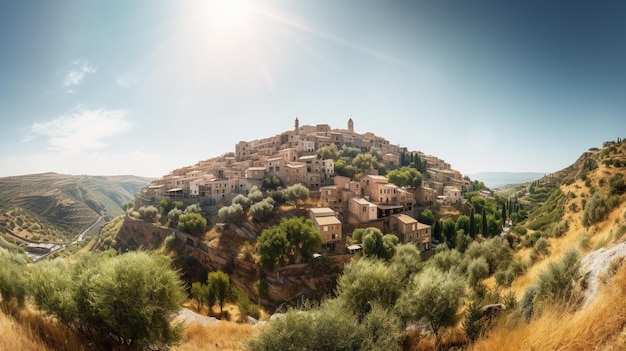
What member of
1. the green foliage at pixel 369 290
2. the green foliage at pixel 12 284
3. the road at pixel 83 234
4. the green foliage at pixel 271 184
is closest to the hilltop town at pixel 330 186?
the green foliage at pixel 271 184

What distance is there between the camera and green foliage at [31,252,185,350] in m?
9.27

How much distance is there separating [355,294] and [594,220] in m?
14.7

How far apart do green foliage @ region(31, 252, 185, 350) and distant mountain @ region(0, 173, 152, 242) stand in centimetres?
11509

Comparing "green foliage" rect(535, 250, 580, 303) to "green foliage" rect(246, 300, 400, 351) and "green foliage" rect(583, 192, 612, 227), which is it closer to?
"green foliage" rect(246, 300, 400, 351)

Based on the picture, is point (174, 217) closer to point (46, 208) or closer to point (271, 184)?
point (271, 184)

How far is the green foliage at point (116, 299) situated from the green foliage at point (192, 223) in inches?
1206

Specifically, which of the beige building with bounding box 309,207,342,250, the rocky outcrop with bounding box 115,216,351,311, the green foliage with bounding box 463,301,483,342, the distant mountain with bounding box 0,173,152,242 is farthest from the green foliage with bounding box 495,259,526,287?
the distant mountain with bounding box 0,173,152,242

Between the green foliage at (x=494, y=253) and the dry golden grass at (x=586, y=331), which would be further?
the green foliage at (x=494, y=253)

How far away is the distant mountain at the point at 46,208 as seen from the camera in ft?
308

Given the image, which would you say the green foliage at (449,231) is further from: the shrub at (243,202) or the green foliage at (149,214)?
the green foliage at (149,214)

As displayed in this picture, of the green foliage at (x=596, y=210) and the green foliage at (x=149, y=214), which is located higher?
the green foliage at (x=596, y=210)

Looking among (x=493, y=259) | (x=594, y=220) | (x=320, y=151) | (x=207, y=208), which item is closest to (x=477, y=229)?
(x=493, y=259)

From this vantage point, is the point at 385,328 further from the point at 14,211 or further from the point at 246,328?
the point at 14,211

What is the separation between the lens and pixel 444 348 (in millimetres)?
10375
